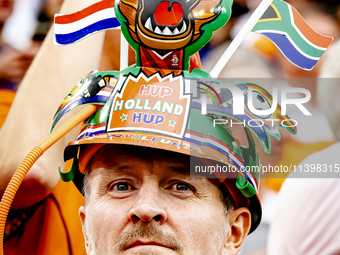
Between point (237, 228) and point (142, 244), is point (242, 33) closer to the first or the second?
point (237, 228)

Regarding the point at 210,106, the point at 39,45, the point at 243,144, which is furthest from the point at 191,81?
the point at 39,45

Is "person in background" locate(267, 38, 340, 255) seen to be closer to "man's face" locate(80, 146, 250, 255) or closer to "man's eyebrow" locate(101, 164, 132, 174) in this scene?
"man's face" locate(80, 146, 250, 255)

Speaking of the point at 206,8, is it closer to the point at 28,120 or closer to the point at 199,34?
the point at 199,34

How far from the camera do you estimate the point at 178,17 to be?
1281 mm

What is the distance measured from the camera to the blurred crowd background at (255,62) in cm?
200

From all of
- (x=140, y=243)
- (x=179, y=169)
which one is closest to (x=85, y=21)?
(x=179, y=169)

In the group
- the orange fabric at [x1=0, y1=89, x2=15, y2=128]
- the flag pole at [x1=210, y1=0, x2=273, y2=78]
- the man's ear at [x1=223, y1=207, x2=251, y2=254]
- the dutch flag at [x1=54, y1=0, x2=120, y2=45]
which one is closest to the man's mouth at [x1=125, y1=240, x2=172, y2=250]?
the man's ear at [x1=223, y1=207, x2=251, y2=254]

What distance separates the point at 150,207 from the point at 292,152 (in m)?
1.09

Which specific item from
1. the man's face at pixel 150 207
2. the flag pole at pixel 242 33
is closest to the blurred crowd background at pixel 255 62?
the flag pole at pixel 242 33

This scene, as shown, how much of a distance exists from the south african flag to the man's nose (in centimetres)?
74

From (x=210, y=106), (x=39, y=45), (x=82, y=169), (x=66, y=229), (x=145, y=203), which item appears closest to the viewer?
(x=145, y=203)

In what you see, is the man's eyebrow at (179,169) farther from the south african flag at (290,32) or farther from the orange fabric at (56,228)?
the orange fabric at (56,228)

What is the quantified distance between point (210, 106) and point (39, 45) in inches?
46.3

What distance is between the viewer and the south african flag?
4.91 feet
